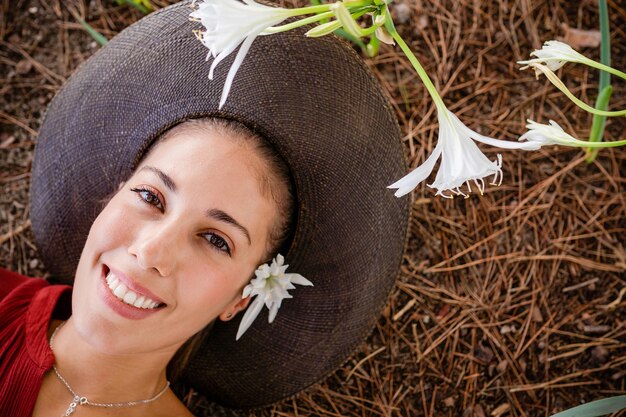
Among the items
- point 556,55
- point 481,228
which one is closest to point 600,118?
point 481,228

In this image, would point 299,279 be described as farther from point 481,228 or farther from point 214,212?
point 481,228

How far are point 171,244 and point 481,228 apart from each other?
1.06 m

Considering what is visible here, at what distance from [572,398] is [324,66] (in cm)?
122

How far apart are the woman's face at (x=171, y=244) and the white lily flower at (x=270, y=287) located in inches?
2.4

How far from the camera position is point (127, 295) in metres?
1.26

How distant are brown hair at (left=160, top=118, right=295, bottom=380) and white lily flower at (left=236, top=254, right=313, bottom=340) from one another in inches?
1.7

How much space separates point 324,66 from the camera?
1439 millimetres

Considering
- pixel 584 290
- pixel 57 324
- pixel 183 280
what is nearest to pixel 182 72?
pixel 183 280

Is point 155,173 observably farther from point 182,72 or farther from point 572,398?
point 572,398

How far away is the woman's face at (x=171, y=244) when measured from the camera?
1235 millimetres

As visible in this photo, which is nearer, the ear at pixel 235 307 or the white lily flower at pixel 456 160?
the white lily flower at pixel 456 160

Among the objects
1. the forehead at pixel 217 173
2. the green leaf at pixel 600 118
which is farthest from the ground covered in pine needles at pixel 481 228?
the forehead at pixel 217 173

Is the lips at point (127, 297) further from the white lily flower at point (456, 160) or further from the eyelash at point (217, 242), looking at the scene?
the white lily flower at point (456, 160)

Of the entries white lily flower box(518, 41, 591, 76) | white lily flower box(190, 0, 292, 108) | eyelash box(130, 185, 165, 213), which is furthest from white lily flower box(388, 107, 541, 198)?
eyelash box(130, 185, 165, 213)
